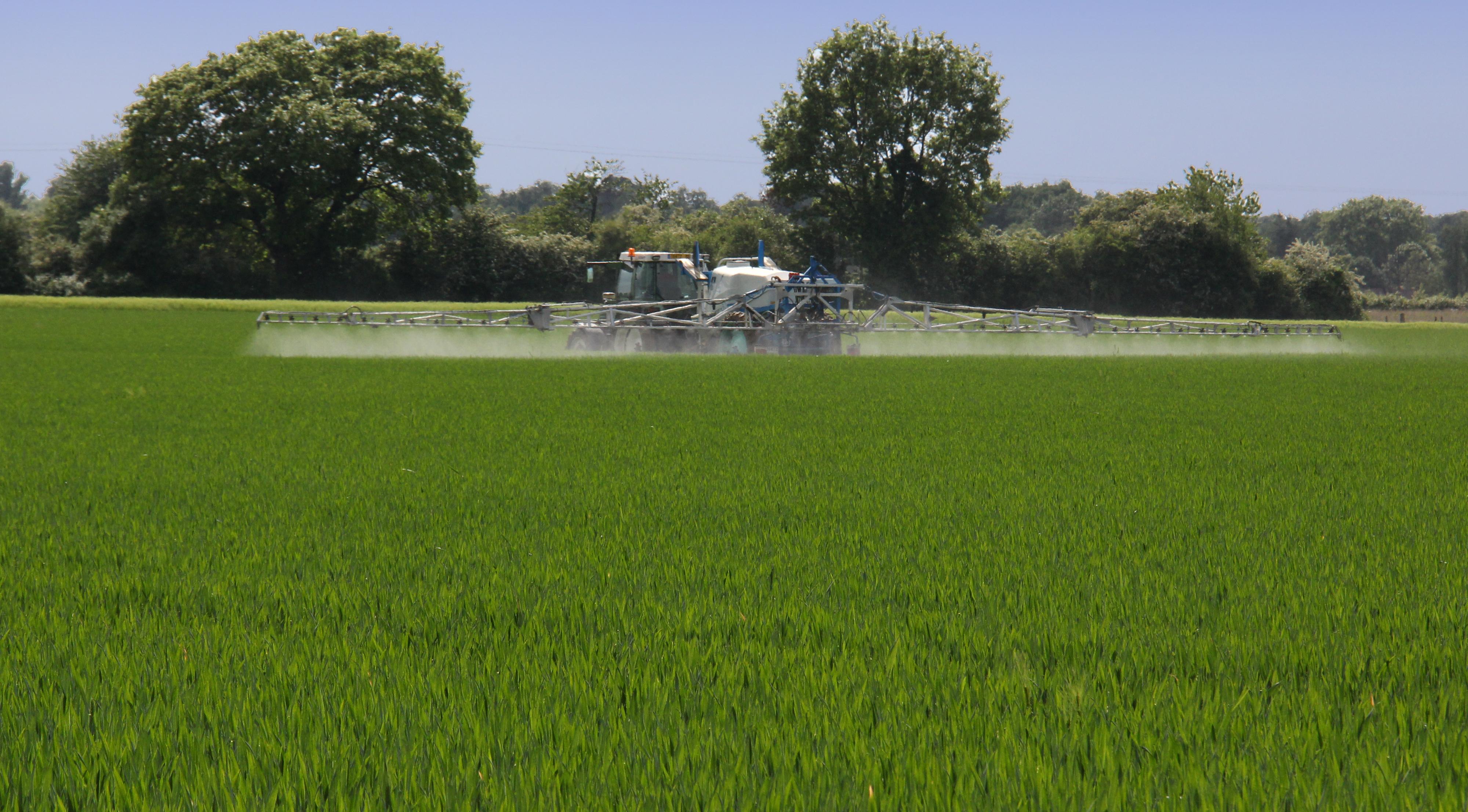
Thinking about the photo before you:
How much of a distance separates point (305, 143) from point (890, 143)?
32418mm

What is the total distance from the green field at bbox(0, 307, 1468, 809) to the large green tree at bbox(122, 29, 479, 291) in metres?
52.1

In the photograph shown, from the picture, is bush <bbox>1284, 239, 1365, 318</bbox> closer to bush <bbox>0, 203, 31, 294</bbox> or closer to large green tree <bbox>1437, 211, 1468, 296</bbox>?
bush <bbox>0, 203, 31, 294</bbox>

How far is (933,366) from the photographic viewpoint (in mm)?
20453

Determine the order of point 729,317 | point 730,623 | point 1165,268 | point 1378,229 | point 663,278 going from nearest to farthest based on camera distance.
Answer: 1. point 730,623
2. point 729,317
3. point 663,278
4. point 1165,268
5. point 1378,229

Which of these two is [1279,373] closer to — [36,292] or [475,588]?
[475,588]

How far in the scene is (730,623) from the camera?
144 inches

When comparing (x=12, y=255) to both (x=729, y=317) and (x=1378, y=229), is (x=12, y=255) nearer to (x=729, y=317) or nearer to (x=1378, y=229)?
(x=729, y=317)

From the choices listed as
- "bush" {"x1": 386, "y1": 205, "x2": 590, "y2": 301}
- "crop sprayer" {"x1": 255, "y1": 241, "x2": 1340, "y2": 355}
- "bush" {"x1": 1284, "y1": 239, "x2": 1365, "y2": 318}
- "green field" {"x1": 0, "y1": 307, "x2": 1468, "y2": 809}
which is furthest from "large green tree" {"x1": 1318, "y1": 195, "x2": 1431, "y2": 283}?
"green field" {"x1": 0, "y1": 307, "x2": 1468, "y2": 809}

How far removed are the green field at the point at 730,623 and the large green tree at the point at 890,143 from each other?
183 feet

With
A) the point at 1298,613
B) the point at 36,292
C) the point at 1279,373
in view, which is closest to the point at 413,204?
the point at 36,292

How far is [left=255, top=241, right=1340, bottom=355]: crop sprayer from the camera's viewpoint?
2502 cm

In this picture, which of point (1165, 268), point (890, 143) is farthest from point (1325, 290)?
point (890, 143)

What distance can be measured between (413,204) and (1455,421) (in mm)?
57554

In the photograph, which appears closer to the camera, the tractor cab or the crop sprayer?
the crop sprayer
